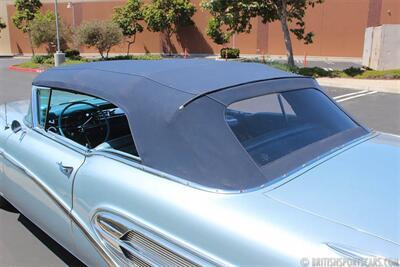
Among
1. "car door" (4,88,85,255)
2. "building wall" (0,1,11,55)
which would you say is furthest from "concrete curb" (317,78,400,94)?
"building wall" (0,1,11,55)

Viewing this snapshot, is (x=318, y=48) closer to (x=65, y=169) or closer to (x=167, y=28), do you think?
(x=167, y=28)

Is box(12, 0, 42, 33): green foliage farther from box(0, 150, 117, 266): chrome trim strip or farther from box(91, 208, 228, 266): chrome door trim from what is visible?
box(91, 208, 228, 266): chrome door trim

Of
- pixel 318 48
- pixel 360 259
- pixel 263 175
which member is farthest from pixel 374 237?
pixel 318 48

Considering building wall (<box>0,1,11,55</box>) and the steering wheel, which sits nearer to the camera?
the steering wheel

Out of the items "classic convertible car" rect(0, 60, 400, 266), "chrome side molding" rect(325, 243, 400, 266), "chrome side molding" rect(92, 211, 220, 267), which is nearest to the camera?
"chrome side molding" rect(325, 243, 400, 266)

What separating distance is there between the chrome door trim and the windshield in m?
0.67

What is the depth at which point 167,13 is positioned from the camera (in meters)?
35.0

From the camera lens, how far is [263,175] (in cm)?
199

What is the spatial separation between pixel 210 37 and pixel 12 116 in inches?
1316

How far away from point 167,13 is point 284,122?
3405 cm

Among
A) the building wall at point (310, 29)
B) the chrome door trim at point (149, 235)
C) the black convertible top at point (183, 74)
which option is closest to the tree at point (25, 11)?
the building wall at point (310, 29)

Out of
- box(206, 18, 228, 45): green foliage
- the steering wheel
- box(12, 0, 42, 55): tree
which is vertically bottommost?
the steering wheel

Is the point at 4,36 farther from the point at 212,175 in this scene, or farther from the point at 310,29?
the point at 212,175

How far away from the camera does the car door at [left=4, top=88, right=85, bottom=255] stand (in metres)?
2.60
